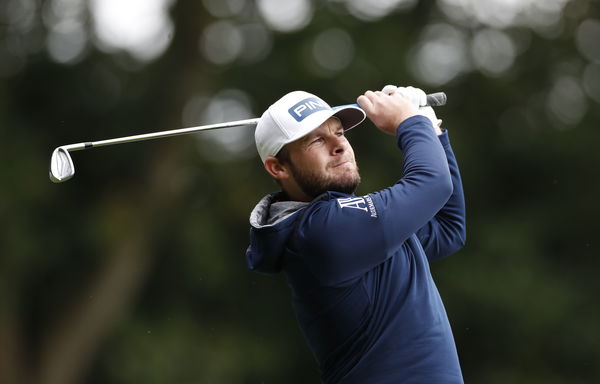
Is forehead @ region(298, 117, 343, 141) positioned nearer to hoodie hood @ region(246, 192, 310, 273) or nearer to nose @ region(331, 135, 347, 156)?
nose @ region(331, 135, 347, 156)

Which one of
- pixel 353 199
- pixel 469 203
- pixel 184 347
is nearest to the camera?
pixel 353 199

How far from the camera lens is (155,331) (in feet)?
52.9

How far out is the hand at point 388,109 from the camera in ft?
13.0

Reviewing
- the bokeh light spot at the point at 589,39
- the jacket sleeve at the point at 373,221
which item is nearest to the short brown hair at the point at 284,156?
the jacket sleeve at the point at 373,221

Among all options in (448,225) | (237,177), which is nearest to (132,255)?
(237,177)

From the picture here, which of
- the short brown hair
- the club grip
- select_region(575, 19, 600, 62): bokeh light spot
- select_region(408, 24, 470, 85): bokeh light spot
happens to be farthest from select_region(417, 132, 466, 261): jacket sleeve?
select_region(575, 19, 600, 62): bokeh light spot

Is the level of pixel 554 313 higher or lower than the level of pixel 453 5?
lower

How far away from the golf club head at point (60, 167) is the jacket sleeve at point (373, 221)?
123cm

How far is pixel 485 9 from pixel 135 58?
5.62m

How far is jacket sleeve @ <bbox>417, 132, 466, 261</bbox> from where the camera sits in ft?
14.2

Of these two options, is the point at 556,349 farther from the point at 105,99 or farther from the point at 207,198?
the point at 105,99

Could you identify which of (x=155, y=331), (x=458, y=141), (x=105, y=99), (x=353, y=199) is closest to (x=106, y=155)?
(x=105, y=99)

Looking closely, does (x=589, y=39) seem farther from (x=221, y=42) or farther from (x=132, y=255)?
(x=132, y=255)

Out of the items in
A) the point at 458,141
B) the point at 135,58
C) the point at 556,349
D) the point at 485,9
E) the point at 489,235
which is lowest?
the point at 556,349
